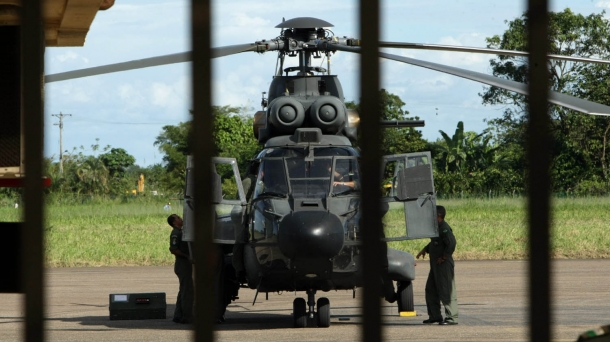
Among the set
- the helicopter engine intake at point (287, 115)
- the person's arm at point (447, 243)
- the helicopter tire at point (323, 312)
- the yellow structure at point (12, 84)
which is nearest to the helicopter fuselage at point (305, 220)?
the helicopter engine intake at point (287, 115)

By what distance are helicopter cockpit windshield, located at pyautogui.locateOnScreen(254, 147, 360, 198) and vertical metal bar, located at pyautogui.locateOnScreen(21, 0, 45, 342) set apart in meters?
9.28

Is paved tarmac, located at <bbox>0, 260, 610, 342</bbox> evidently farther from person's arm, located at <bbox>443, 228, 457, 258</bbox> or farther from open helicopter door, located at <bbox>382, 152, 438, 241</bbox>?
open helicopter door, located at <bbox>382, 152, 438, 241</bbox>

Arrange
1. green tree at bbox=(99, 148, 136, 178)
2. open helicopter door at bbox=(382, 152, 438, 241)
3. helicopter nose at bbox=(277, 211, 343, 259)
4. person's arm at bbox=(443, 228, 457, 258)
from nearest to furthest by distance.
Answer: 1. helicopter nose at bbox=(277, 211, 343, 259)
2. open helicopter door at bbox=(382, 152, 438, 241)
3. person's arm at bbox=(443, 228, 457, 258)
4. green tree at bbox=(99, 148, 136, 178)

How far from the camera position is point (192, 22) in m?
1.56

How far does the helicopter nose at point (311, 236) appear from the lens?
33.8 feet

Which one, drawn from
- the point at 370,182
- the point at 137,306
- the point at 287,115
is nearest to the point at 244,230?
the point at 287,115

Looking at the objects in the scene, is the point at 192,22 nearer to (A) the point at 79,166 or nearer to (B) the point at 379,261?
(B) the point at 379,261

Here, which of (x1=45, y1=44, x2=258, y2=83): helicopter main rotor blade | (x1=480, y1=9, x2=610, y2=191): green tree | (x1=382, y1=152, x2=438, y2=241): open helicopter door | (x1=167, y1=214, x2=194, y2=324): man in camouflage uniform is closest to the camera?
(x1=45, y1=44, x2=258, y2=83): helicopter main rotor blade

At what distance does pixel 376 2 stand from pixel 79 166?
51.7 m

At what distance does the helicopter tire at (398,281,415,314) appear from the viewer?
12.8 metres

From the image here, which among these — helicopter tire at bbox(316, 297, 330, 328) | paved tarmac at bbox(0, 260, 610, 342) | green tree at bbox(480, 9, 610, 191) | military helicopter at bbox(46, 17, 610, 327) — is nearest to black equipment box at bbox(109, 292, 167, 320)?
paved tarmac at bbox(0, 260, 610, 342)

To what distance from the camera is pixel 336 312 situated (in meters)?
14.0

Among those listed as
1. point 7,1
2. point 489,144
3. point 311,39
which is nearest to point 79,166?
point 489,144

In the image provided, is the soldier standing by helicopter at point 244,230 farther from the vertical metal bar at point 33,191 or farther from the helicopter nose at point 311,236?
the vertical metal bar at point 33,191
